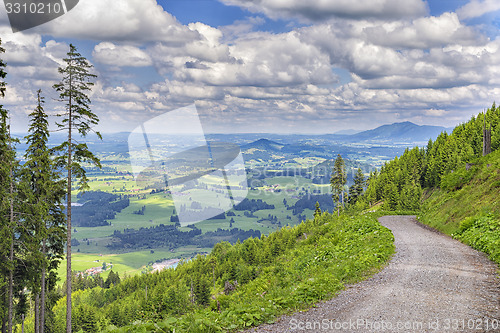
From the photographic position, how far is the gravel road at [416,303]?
7992 mm

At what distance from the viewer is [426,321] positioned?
26.5 feet

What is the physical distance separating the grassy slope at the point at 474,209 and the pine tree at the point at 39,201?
92.0 ft

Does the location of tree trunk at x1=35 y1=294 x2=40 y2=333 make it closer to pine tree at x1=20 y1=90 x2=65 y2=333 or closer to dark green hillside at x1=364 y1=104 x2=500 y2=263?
pine tree at x1=20 y1=90 x2=65 y2=333

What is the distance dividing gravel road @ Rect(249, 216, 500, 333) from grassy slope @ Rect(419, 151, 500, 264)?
295 cm

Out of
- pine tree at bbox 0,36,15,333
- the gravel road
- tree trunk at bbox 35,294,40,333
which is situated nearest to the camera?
the gravel road

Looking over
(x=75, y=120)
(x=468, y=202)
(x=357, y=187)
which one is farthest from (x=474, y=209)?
(x=357, y=187)

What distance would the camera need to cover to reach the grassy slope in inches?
666

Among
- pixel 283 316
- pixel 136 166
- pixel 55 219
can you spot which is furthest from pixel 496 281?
pixel 55 219

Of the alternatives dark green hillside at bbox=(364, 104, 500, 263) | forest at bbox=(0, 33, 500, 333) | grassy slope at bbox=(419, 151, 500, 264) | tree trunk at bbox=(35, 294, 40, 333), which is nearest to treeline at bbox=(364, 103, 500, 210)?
dark green hillside at bbox=(364, 104, 500, 263)

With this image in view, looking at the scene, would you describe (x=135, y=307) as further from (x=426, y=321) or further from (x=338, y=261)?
(x=426, y=321)

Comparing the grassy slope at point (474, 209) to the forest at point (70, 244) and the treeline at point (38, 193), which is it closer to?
the forest at point (70, 244)

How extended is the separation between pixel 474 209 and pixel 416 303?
55.8 feet

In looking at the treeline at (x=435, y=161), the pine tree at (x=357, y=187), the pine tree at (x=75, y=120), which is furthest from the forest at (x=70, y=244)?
the pine tree at (x=357, y=187)

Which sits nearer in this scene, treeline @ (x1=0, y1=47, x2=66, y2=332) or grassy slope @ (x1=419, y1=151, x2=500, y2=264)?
grassy slope @ (x1=419, y1=151, x2=500, y2=264)
